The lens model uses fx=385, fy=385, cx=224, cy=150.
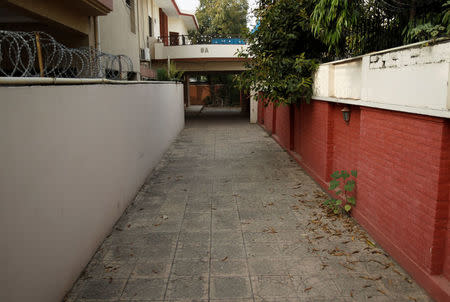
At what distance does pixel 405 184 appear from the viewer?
426 centimetres

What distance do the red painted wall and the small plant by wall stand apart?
0.43 ft

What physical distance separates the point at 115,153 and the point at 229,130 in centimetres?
Answer: 1190

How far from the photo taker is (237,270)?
4309 millimetres

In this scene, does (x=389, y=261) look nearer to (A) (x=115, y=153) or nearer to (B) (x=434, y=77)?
(B) (x=434, y=77)

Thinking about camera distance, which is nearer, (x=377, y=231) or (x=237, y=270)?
(x=237, y=270)

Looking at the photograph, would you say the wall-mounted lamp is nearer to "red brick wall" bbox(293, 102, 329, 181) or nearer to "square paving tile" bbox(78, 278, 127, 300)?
"red brick wall" bbox(293, 102, 329, 181)

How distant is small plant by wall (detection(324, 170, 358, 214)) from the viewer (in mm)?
5801

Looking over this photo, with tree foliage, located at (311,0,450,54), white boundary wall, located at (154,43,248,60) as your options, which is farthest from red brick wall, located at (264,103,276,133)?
tree foliage, located at (311,0,450,54)

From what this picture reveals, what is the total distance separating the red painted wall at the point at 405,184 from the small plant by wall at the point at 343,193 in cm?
13

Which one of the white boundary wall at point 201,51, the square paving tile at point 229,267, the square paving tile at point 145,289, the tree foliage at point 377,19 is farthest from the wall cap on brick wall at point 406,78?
the white boundary wall at point 201,51

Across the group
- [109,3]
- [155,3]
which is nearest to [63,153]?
[109,3]

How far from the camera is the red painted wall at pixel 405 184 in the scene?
365 centimetres

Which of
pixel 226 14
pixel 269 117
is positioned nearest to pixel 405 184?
pixel 269 117

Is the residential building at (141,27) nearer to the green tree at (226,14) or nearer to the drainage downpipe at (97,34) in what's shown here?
the drainage downpipe at (97,34)
